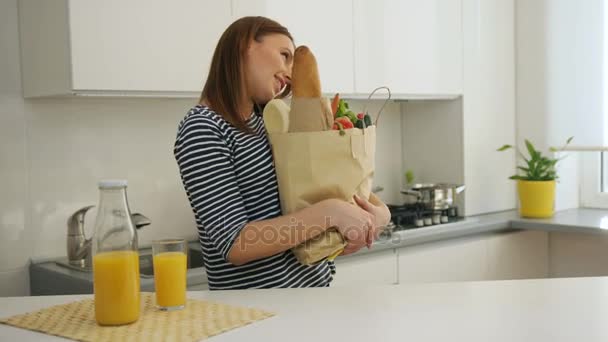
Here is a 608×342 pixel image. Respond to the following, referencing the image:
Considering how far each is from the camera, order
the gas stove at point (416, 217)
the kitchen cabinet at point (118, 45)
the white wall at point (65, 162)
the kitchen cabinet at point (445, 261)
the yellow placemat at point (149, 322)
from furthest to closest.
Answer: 1. the gas stove at point (416, 217)
2. the kitchen cabinet at point (445, 261)
3. the white wall at point (65, 162)
4. the kitchen cabinet at point (118, 45)
5. the yellow placemat at point (149, 322)

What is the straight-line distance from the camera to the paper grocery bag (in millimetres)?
1378

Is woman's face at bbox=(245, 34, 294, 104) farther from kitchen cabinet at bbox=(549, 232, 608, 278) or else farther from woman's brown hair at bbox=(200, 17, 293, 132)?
kitchen cabinet at bbox=(549, 232, 608, 278)

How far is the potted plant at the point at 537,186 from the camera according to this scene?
10.2ft

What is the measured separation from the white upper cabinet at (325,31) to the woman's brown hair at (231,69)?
934mm

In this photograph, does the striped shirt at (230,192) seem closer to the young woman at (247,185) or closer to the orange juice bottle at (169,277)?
the young woman at (247,185)

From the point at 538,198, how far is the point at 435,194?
0.46m

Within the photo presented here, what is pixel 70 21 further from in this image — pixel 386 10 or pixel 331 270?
pixel 386 10

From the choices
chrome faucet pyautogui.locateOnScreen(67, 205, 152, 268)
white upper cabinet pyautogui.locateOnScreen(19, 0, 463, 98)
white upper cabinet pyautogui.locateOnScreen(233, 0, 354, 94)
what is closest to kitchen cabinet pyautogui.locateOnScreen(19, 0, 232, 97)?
white upper cabinet pyautogui.locateOnScreen(19, 0, 463, 98)

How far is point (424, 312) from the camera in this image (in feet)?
→ 3.96

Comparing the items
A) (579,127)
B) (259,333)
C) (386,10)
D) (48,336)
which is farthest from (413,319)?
(579,127)

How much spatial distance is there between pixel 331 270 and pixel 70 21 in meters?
0.99

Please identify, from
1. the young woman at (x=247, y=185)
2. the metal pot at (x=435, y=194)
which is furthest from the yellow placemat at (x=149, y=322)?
the metal pot at (x=435, y=194)

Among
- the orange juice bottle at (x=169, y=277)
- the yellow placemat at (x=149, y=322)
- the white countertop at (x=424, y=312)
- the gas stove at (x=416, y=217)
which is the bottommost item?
the gas stove at (x=416, y=217)

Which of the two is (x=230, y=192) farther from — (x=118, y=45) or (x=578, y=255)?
(x=578, y=255)
